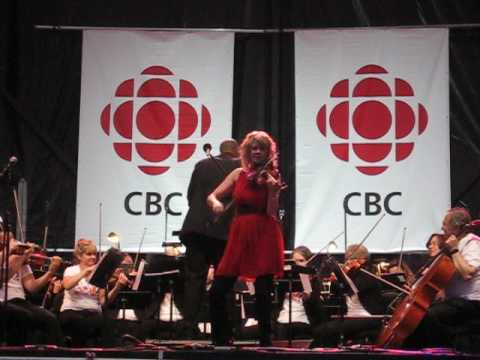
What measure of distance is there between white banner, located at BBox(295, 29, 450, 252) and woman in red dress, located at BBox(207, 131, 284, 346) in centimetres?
463

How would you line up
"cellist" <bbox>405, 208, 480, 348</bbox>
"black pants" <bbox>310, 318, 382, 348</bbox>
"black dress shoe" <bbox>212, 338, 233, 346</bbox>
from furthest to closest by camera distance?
"black pants" <bbox>310, 318, 382, 348</bbox> < "cellist" <bbox>405, 208, 480, 348</bbox> < "black dress shoe" <bbox>212, 338, 233, 346</bbox>

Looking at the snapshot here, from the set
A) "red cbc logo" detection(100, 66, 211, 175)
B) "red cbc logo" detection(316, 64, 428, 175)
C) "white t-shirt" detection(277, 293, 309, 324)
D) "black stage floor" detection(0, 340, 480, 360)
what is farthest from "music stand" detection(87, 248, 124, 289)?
"red cbc logo" detection(316, 64, 428, 175)

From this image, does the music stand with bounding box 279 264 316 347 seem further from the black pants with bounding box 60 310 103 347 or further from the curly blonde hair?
the black pants with bounding box 60 310 103 347

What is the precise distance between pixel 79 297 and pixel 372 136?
171 inches

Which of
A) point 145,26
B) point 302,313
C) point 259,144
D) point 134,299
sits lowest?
point 302,313

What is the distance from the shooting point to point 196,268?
830 cm

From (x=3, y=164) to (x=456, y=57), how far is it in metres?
5.90

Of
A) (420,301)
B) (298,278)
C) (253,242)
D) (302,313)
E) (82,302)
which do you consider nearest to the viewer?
(253,242)

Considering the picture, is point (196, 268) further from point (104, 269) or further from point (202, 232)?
point (104, 269)

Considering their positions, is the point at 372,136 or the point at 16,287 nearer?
the point at 16,287

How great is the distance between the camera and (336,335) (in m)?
9.16

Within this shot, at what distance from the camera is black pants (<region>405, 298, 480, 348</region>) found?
26.7ft

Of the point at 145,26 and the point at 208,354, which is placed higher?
the point at 145,26

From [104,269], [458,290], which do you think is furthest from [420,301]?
[104,269]
